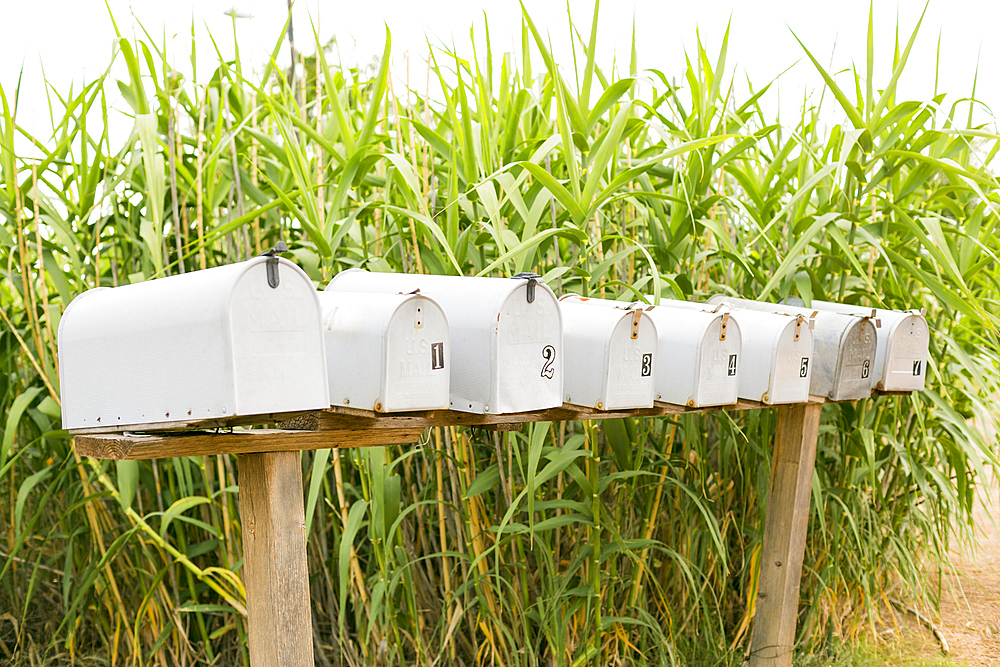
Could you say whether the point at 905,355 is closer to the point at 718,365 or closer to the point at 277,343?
the point at 718,365

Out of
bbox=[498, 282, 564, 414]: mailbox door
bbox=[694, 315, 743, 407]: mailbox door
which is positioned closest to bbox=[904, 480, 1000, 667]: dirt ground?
bbox=[694, 315, 743, 407]: mailbox door

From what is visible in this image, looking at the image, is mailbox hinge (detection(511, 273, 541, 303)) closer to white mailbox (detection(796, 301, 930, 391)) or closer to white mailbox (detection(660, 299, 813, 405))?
white mailbox (detection(660, 299, 813, 405))

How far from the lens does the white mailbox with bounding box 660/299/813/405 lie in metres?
1.52

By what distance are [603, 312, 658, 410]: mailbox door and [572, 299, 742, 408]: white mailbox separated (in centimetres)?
4

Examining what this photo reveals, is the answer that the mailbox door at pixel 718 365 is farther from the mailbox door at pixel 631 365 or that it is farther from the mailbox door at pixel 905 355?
the mailbox door at pixel 905 355

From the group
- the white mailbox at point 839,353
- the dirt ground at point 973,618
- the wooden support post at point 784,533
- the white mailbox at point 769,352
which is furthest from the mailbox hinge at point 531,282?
the dirt ground at point 973,618

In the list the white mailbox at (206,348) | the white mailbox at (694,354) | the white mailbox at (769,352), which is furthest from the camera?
the white mailbox at (769,352)

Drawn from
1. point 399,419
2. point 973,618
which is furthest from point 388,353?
point 973,618

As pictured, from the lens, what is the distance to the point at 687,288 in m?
1.82

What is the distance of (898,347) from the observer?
1.74 metres

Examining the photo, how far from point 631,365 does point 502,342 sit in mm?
293

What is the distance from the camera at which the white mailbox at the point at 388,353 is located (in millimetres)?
1014

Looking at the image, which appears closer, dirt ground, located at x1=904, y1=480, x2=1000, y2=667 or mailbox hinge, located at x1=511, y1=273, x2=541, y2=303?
mailbox hinge, located at x1=511, y1=273, x2=541, y2=303

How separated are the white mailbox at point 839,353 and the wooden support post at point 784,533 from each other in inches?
3.4
